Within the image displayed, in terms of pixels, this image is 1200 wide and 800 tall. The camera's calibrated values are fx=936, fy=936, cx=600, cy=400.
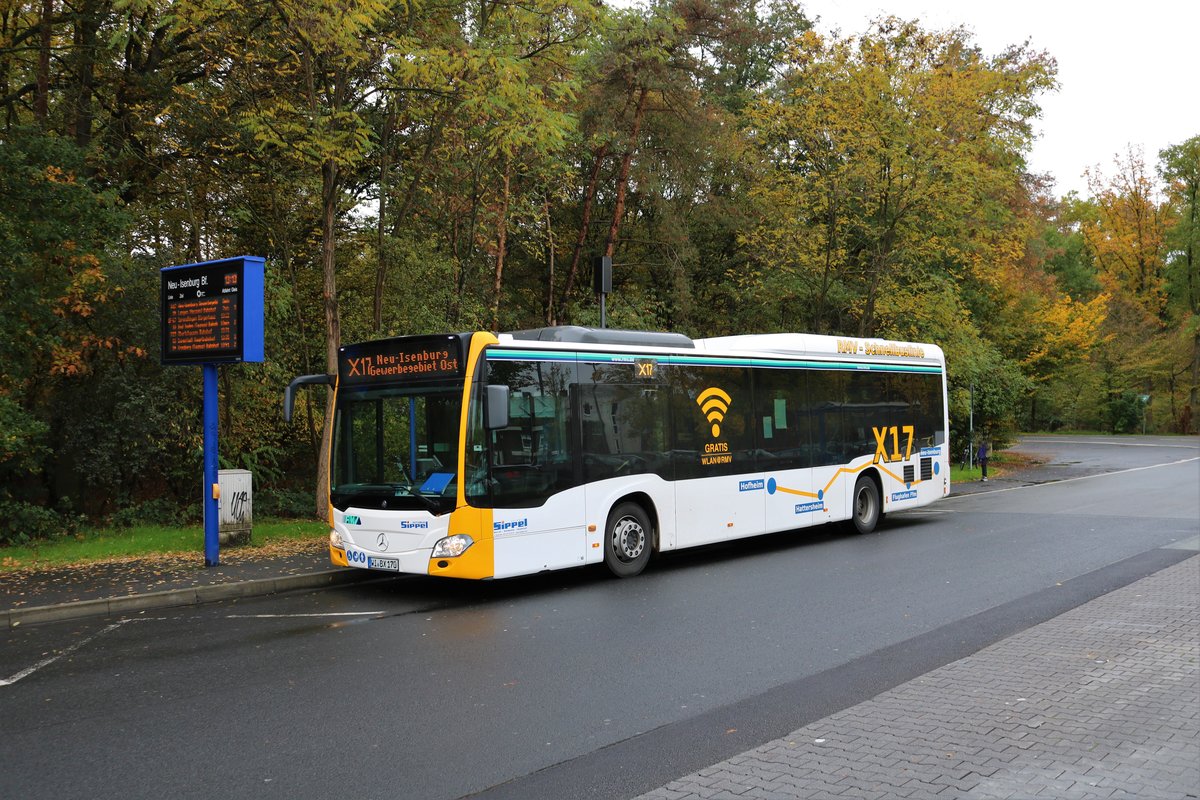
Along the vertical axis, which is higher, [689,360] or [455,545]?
[689,360]

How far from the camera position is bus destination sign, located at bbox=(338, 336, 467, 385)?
10.3 m

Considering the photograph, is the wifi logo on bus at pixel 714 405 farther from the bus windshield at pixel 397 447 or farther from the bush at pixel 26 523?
the bush at pixel 26 523

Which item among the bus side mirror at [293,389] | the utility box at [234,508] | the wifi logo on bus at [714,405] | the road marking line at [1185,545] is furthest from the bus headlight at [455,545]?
the road marking line at [1185,545]

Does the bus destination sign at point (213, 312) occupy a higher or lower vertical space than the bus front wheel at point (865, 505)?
higher

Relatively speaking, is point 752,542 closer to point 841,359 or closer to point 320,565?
point 841,359

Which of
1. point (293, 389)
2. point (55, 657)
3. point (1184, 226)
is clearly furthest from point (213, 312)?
point (1184, 226)

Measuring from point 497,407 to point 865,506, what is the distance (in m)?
8.77

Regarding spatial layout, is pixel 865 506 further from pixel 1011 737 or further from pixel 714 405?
pixel 1011 737

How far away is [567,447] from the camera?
11.0m

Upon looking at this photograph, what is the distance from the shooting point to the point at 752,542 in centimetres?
1553

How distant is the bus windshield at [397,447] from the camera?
10.2 metres

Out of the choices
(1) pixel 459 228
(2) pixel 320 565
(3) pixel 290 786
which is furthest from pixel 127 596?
(1) pixel 459 228

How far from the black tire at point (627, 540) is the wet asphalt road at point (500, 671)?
39 cm

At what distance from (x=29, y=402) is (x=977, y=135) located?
22.3 metres
